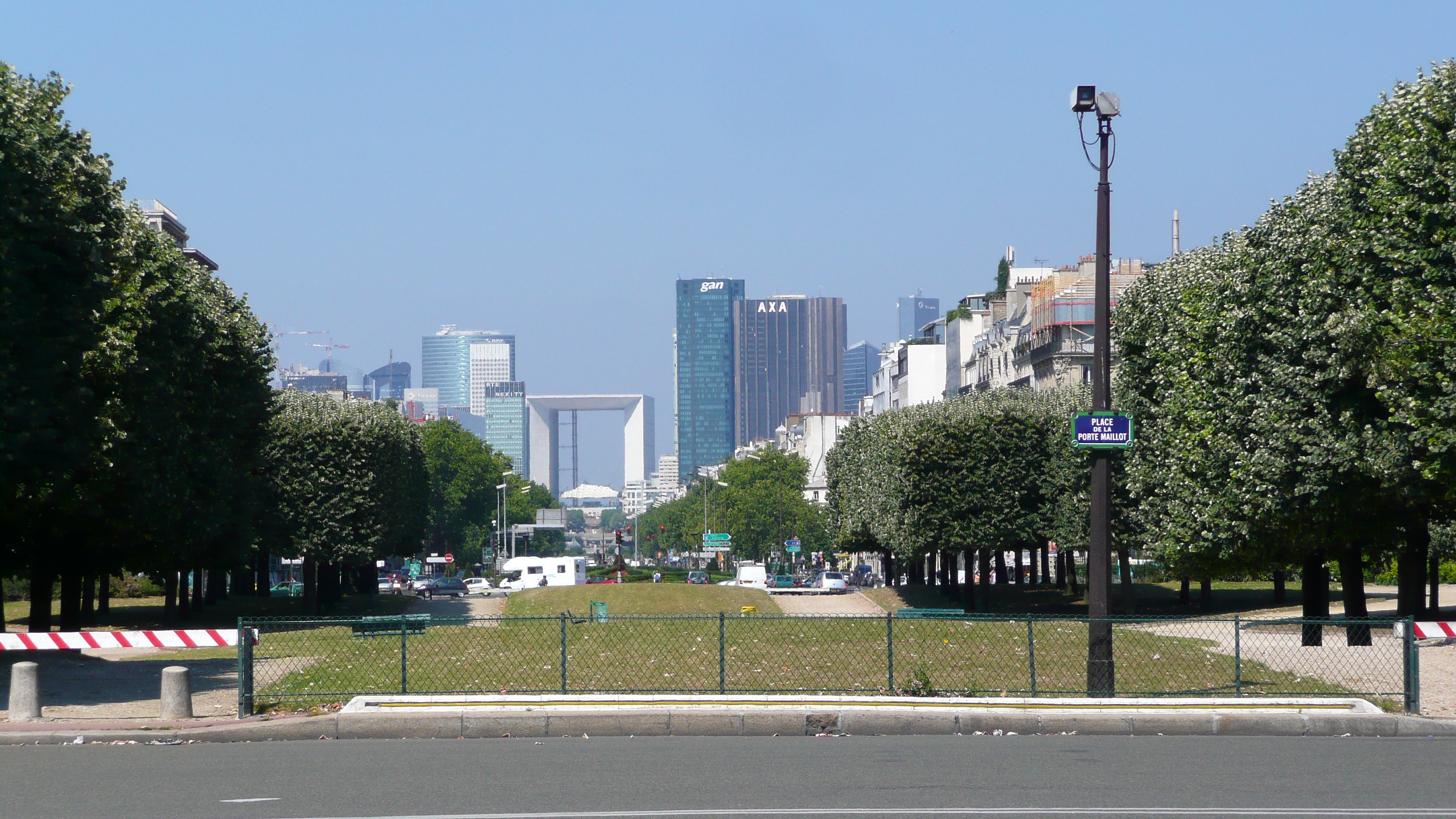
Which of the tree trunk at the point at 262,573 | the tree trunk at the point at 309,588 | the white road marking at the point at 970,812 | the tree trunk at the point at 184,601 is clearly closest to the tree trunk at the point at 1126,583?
the tree trunk at the point at 309,588

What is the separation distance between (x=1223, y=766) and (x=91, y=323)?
2270cm

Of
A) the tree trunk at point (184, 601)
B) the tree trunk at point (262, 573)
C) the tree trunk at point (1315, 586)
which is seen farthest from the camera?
the tree trunk at point (262, 573)

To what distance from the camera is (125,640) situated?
17.9 meters

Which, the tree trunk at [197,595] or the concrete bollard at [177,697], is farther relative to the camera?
the tree trunk at [197,595]

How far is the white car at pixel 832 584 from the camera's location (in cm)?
8788

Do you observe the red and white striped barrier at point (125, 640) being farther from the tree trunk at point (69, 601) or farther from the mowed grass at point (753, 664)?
the tree trunk at point (69, 601)

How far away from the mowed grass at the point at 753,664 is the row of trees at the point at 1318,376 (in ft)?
23.4

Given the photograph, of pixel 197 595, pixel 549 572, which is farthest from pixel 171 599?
pixel 549 572

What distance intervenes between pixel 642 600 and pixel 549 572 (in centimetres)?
3943

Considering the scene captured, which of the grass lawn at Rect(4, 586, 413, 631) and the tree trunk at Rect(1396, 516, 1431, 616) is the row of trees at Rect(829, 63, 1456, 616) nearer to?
the tree trunk at Rect(1396, 516, 1431, 616)

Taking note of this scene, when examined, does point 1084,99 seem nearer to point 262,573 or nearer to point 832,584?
point 262,573

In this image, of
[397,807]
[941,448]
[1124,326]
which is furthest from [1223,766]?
[941,448]

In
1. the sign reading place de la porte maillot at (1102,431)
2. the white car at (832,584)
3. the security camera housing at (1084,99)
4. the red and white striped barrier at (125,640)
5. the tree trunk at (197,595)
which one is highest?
the security camera housing at (1084,99)

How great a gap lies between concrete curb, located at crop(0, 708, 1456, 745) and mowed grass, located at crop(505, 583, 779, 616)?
37010mm
